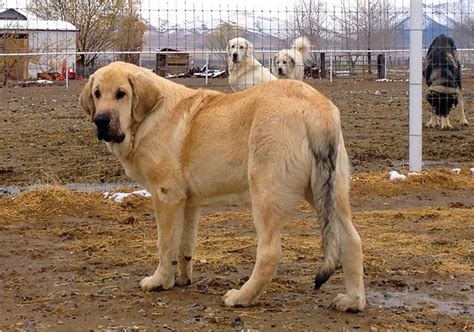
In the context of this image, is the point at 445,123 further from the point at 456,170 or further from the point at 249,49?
the point at 456,170

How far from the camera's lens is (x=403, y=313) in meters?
4.68

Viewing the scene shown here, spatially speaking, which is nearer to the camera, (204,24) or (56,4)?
(204,24)

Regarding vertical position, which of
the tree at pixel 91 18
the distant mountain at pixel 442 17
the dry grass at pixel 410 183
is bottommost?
the dry grass at pixel 410 183

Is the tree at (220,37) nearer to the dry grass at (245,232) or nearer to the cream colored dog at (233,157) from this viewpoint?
the dry grass at (245,232)

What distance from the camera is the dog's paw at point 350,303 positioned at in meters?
4.64

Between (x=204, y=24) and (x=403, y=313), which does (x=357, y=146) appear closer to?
(x=204, y=24)

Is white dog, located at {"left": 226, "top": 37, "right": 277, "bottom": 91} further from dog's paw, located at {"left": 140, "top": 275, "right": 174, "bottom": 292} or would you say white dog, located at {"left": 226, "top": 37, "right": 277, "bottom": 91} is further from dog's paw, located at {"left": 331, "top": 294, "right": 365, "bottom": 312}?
dog's paw, located at {"left": 331, "top": 294, "right": 365, "bottom": 312}

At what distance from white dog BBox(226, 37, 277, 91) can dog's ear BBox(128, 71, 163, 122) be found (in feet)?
30.1

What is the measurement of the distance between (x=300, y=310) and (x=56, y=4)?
2800 cm

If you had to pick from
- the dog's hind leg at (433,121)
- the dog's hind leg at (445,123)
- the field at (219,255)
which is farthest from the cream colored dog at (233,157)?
the dog's hind leg at (433,121)

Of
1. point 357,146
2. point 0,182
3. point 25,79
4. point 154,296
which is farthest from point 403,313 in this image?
point 25,79

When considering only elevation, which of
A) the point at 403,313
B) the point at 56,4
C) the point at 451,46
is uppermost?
the point at 56,4

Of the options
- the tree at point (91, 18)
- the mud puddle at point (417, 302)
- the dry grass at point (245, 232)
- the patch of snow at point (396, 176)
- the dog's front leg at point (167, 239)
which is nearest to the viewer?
the mud puddle at point (417, 302)

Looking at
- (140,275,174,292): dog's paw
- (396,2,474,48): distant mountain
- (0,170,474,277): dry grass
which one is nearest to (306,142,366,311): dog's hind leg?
(0,170,474,277): dry grass
